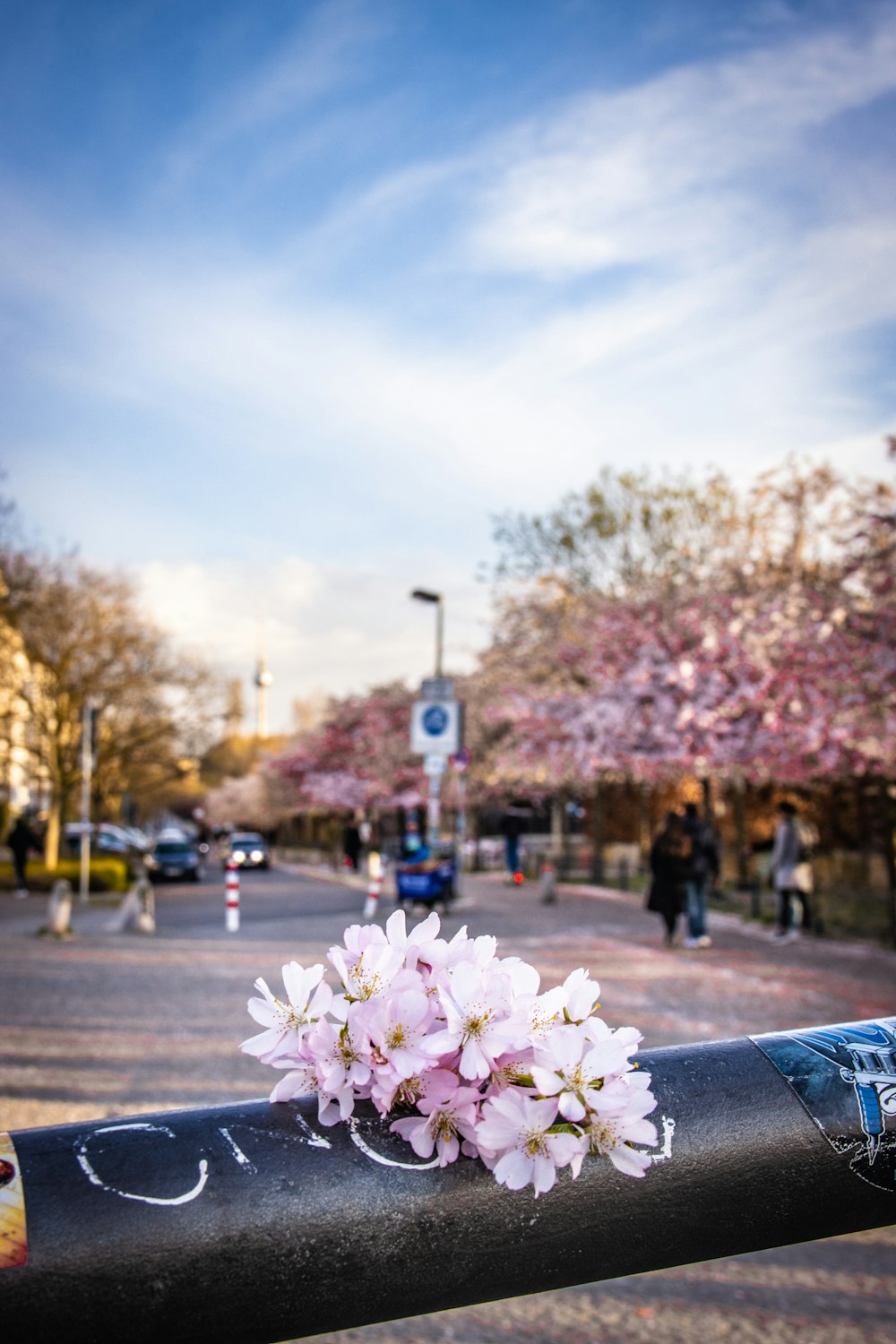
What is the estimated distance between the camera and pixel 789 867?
51.8 feet

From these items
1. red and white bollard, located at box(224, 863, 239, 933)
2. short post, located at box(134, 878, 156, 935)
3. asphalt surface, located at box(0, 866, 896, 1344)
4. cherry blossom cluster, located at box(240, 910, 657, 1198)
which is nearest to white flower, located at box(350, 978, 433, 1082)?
cherry blossom cluster, located at box(240, 910, 657, 1198)

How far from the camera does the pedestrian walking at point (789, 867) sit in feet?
51.3

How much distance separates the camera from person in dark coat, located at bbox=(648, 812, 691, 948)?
1490 centimetres

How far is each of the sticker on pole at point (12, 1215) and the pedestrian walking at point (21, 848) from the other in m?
24.0

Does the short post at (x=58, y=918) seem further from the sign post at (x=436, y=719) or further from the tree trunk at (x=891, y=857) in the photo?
the tree trunk at (x=891, y=857)

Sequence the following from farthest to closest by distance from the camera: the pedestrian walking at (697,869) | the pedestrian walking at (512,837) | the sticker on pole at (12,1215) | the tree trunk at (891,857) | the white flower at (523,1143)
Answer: the pedestrian walking at (512,837)
the pedestrian walking at (697,869)
the tree trunk at (891,857)
the white flower at (523,1143)
the sticker on pole at (12,1215)

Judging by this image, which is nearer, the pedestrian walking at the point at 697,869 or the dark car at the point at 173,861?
the pedestrian walking at the point at 697,869

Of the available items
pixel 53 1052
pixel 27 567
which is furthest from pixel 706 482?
pixel 53 1052

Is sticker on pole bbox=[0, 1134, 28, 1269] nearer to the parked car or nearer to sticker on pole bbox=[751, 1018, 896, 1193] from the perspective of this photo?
sticker on pole bbox=[751, 1018, 896, 1193]

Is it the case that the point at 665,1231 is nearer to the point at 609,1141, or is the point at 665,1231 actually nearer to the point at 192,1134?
the point at 609,1141

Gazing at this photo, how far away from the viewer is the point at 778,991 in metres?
11.2

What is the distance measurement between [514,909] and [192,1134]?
64.4 ft

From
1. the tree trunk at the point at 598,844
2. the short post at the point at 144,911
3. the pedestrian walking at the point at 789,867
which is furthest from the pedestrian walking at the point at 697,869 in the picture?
the tree trunk at the point at 598,844

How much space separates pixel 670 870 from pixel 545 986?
1027cm
